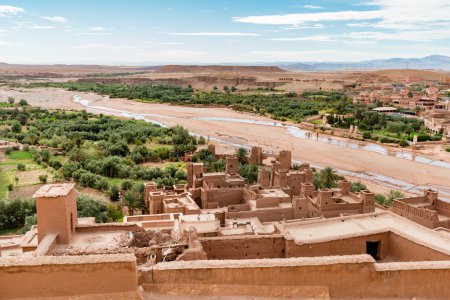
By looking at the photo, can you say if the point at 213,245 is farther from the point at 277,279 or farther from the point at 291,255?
the point at 277,279

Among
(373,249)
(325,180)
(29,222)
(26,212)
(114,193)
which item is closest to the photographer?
(373,249)

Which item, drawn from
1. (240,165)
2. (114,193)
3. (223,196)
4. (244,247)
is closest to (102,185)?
(114,193)

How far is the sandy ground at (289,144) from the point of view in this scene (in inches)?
1387

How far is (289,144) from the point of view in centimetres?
4516

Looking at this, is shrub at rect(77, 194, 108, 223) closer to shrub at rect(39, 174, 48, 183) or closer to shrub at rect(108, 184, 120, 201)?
shrub at rect(108, 184, 120, 201)

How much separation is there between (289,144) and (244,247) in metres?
35.5

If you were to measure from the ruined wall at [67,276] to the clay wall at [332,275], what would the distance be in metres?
0.44

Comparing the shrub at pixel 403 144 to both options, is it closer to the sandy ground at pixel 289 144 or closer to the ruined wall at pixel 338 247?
the sandy ground at pixel 289 144

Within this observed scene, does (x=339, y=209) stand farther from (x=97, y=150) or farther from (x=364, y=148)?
(x=364, y=148)

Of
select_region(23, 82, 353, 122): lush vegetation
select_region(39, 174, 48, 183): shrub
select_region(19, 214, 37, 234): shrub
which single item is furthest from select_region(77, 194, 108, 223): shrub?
select_region(23, 82, 353, 122): lush vegetation

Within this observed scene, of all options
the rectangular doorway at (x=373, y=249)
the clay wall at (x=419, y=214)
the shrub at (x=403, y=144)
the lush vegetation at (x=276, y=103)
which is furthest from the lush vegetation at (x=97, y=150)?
the lush vegetation at (x=276, y=103)

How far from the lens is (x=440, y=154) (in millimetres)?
42094

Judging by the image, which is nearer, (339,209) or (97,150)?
(339,209)

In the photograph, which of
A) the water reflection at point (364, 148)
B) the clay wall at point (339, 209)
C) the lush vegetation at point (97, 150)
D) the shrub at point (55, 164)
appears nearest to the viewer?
the clay wall at point (339, 209)
